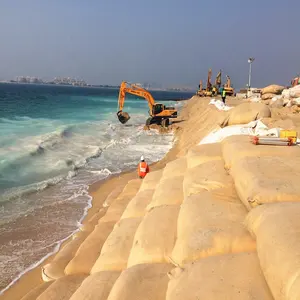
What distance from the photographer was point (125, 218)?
5.89m

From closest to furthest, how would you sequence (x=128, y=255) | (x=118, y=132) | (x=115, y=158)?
(x=128, y=255) < (x=115, y=158) < (x=118, y=132)

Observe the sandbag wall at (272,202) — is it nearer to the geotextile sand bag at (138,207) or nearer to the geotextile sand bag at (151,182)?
the geotextile sand bag at (138,207)

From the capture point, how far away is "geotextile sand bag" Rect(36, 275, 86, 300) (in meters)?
4.36

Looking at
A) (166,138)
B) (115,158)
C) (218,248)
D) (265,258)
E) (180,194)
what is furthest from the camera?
(166,138)

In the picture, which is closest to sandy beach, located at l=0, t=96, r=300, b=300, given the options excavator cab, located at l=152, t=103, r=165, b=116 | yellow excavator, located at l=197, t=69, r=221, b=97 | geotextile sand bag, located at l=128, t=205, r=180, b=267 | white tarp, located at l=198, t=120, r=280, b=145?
geotextile sand bag, located at l=128, t=205, r=180, b=267

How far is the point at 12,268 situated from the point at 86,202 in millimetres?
3301

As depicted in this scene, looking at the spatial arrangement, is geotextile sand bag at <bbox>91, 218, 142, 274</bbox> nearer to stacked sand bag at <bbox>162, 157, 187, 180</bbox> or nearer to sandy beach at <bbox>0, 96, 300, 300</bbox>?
sandy beach at <bbox>0, 96, 300, 300</bbox>

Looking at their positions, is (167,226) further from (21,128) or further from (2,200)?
(21,128)

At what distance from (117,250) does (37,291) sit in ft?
4.14

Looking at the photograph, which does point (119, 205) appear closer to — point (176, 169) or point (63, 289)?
point (176, 169)

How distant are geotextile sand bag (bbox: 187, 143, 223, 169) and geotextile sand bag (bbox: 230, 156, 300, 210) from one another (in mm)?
1078

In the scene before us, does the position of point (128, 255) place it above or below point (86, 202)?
above

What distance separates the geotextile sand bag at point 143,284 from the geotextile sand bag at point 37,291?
1651 millimetres

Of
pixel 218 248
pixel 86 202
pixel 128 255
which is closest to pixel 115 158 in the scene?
pixel 86 202
